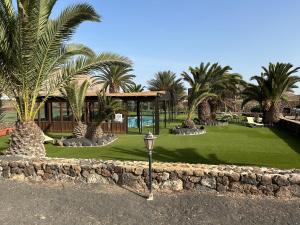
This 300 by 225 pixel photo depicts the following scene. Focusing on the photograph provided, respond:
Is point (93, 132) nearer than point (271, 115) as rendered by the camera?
Yes

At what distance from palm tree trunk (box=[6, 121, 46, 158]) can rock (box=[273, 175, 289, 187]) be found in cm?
643

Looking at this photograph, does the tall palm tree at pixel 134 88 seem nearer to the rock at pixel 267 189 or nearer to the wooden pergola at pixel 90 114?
the wooden pergola at pixel 90 114

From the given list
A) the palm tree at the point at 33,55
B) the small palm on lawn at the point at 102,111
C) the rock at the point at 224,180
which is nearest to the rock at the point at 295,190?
the rock at the point at 224,180

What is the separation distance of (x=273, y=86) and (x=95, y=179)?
24.6 meters

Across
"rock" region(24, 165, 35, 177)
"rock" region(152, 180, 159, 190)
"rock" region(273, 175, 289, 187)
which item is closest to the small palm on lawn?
"rock" region(24, 165, 35, 177)

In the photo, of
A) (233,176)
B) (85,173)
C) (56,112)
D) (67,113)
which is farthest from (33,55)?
(56,112)

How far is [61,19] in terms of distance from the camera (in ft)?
31.2

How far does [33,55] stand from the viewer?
30.4 ft

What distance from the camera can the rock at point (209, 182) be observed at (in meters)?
6.69

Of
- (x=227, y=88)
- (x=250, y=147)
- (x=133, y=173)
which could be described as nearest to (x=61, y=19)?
(x=133, y=173)

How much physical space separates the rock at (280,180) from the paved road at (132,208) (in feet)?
1.07

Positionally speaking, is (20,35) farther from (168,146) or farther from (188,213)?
(168,146)

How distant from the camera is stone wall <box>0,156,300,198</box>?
6387 millimetres

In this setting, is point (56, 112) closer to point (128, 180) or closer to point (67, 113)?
point (67, 113)
